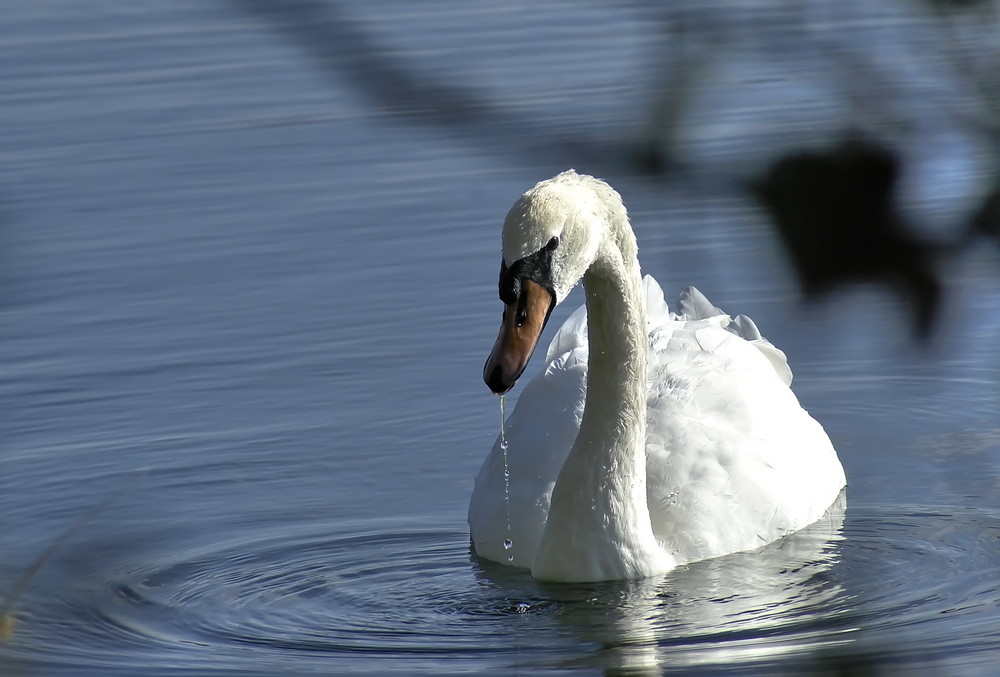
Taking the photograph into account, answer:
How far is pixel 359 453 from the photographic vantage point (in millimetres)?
7742

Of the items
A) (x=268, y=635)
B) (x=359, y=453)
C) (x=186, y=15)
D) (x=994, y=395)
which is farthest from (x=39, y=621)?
(x=186, y=15)

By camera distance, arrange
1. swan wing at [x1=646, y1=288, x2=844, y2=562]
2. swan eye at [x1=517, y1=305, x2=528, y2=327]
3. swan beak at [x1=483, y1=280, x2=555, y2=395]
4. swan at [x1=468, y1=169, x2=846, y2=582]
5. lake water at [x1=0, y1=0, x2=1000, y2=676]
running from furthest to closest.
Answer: swan wing at [x1=646, y1=288, x2=844, y2=562] < swan at [x1=468, y1=169, x2=846, y2=582] < swan eye at [x1=517, y1=305, x2=528, y2=327] < swan beak at [x1=483, y1=280, x2=555, y2=395] < lake water at [x1=0, y1=0, x2=1000, y2=676]

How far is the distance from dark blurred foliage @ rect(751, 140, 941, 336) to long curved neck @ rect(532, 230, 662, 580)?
4540 millimetres

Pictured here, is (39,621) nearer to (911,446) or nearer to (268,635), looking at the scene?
(268,635)

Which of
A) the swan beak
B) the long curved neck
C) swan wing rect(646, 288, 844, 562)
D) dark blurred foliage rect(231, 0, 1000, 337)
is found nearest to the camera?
dark blurred foliage rect(231, 0, 1000, 337)

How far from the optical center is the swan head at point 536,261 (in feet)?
17.1

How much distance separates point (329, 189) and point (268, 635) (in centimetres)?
586

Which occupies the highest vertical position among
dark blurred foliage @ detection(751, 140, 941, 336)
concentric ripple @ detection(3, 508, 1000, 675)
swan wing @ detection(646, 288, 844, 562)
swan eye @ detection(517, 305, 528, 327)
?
swan eye @ detection(517, 305, 528, 327)

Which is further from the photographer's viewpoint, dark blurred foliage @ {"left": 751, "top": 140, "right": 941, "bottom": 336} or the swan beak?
the swan beak

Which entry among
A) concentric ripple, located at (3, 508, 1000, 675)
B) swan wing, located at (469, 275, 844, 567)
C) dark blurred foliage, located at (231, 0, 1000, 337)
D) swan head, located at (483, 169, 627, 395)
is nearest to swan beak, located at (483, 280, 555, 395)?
swan head, located at (483, 169, 627, 395)

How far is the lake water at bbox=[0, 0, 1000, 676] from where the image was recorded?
214 centimetres

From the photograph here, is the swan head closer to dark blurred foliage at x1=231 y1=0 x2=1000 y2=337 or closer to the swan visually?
the swan

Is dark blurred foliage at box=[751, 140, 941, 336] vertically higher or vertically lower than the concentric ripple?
higher

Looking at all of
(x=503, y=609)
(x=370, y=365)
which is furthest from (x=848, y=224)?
(x=370, y=365)
